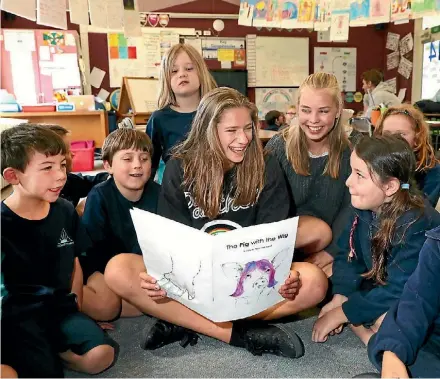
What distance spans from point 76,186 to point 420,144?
1.28 metres

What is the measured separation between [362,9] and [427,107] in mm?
1404

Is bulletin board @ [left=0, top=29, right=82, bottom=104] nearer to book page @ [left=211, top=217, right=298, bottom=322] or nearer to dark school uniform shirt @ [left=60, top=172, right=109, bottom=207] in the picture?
dark school uniform shirt @ [left=60, top=172, right=109, bottom=207]

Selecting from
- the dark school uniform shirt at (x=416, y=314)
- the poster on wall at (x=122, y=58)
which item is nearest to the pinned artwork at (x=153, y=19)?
the poster on wall at (x=122, y=58)

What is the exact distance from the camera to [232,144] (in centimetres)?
127

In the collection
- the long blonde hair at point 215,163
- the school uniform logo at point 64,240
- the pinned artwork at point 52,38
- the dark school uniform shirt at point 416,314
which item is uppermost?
the pinned artwork at point 52,38

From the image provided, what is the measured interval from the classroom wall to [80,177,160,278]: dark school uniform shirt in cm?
430

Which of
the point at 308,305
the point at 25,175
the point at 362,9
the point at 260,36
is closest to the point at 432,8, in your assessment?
the point at 362,9

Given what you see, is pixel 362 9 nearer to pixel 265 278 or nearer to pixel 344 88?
pixel 265 278

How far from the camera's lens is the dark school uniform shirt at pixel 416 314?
33.6 inches

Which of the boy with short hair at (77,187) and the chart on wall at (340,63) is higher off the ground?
the chart on wall at (340,63)

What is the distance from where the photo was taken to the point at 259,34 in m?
5.67

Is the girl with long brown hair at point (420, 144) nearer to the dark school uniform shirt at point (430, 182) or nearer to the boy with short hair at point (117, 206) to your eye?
the dark school uniform shirt at point (430, 182)

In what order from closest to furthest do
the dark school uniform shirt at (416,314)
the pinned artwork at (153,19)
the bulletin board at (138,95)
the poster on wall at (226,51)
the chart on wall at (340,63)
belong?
the dark school uniform shirt at (416,314)
the bulletin board at (138,95)
the pinned artwork at (153,19)
the poster on wall at (226,51)
the chart on wall at (340,63)

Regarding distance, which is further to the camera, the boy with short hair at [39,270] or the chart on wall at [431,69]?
the chart on wall at [431,69]
